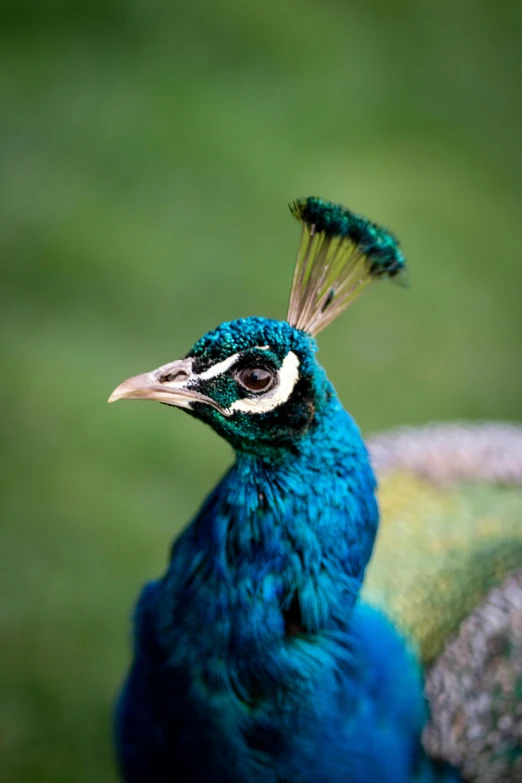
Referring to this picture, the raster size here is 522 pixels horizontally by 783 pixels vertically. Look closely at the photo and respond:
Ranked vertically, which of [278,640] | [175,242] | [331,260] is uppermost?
[175,242]

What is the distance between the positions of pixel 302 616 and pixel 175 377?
1.18 feet

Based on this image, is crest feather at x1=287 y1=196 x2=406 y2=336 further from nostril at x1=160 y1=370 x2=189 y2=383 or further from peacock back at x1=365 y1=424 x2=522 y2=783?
peacock back at x1=365 y1=424 x2=522 y2=783

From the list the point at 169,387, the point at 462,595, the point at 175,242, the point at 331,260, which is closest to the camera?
the point at 169,387

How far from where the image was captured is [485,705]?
156 centimetres

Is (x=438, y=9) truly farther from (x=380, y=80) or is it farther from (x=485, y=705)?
(x=485, y=705)

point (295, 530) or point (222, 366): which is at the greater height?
point (222, 366)

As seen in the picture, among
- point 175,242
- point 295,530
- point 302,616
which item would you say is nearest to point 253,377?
point 295,530

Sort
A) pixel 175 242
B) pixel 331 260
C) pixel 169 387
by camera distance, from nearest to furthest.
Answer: pixel 169 387, pixel 331 260, pixel 175 242

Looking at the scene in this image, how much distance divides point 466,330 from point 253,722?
2.47m

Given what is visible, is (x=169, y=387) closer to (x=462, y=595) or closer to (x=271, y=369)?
(x=271, y=369)

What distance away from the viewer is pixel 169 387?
1.18 m

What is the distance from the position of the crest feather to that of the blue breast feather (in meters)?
0.15

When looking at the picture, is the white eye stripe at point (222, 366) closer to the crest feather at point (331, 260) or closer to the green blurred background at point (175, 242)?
the crest feather at point (331, 260)

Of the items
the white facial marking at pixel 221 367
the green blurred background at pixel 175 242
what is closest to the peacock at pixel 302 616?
the white facial marking at pixel 221 367
